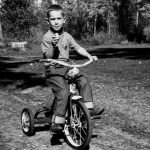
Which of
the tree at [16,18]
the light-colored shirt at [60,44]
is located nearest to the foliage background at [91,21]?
the tree at [16,18]

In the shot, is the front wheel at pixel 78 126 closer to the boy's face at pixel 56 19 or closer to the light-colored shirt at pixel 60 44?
the light-colored shirt at pixel 60 44

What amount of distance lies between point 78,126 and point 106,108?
298 cm

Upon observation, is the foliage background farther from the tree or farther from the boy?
the boy

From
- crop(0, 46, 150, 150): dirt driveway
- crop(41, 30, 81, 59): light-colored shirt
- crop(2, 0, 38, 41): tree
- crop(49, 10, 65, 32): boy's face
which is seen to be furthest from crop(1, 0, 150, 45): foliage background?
crop(49, 10, 65, 32): boy's face

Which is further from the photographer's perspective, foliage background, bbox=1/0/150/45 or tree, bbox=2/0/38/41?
foliage background, bbox=1/0/150/45

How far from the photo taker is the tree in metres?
37.7

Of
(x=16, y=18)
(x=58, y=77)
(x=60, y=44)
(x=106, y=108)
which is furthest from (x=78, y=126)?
(x=16, y=18)

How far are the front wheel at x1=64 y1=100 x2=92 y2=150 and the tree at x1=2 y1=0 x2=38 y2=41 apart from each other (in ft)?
108

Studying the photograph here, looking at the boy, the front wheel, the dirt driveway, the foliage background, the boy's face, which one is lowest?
the dirt driveway

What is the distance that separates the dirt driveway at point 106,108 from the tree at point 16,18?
80.5 ft

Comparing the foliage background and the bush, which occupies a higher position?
the foliage background

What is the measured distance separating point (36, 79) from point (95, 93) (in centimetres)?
336

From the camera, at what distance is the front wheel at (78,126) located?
4.61 metres

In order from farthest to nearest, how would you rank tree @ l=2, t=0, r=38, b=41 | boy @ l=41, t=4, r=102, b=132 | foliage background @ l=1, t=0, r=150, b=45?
foliage background @ l=1, t=0, r=150, b=45
tree @ l=2, t=0, r=38, b=41
boy @ l=41, t=4, r=102, b=132
